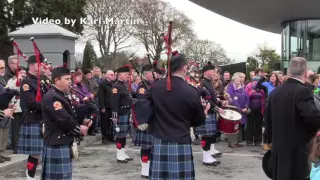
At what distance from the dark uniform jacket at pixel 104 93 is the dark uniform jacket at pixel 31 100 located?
3.89 metres

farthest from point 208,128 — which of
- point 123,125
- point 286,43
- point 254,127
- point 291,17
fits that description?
point 291,17

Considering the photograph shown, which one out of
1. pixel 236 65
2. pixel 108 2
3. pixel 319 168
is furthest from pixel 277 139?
pixel 108 2

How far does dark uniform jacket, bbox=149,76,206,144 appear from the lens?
3.93 meters

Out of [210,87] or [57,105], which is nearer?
[57,105]

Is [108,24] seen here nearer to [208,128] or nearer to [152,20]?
[152,20]

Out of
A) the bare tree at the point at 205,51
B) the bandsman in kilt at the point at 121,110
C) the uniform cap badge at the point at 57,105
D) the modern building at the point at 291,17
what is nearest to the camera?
the uniform cap badge at the point at 57,105

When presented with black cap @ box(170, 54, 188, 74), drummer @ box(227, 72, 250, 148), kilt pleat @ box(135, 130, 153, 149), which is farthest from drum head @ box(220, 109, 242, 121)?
black cap @ box(170, 54, 188, 74)

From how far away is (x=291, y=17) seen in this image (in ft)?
69.6

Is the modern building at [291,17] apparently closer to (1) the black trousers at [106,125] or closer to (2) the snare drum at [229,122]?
(1) the black trousers at [106,125]

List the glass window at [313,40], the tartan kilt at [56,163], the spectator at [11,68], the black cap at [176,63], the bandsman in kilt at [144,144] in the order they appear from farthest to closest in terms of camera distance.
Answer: the glass window at [313,40], the spectator at [11,68], the bandsman in kilt at [144,144], the tartan kilt at [56,163], the black cap at [176,63]

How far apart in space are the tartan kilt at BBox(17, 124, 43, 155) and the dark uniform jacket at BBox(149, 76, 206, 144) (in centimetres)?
205

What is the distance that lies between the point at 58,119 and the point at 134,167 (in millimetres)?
2903

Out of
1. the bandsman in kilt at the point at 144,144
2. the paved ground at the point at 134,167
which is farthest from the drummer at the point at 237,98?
the bandsman in kilt at the point at 144,144

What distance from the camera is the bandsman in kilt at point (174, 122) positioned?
12.9 feet
